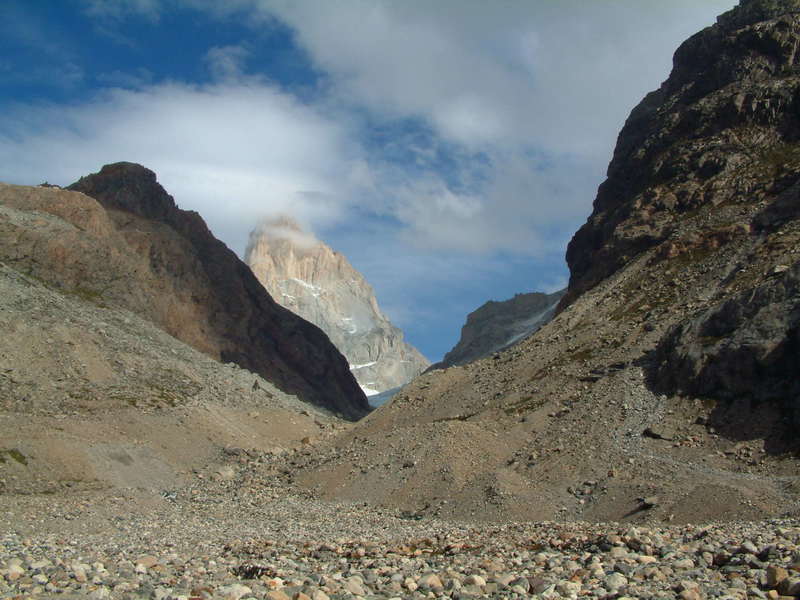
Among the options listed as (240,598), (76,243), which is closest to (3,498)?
(240,598)

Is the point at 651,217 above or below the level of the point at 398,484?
above

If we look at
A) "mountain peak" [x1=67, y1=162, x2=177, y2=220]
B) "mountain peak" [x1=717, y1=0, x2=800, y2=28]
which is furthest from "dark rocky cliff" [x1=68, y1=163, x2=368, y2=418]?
"mountain peak" [x1=717, y1=0, x2=800, y2=28]

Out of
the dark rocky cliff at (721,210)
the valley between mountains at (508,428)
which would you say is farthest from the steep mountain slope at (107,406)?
the dark rocky cliff at (721,210)

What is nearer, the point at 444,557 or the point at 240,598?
the point at 240,598

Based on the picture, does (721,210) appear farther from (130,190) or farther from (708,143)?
(130,190)

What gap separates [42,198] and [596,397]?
10426 cm

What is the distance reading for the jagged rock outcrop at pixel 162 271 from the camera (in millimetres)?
114125

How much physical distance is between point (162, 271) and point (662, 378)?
10516cm

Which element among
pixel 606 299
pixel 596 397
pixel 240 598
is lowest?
pixel 240 598

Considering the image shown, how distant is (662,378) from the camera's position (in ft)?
197

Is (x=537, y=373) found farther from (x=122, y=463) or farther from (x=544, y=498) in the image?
(x=122, y=463)

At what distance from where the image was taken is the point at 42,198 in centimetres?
13100

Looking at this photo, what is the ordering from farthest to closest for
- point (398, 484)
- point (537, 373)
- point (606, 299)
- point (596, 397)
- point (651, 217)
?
Result: point (651, 217) < point (606, 299) < point (537, 373) < point (596, 397) < point (398, 484)

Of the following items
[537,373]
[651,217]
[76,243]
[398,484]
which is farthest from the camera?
[76,243]
